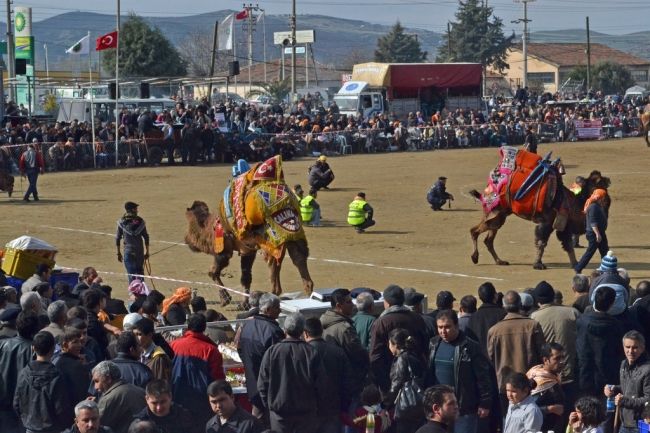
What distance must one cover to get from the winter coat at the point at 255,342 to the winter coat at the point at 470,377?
52.7 inches

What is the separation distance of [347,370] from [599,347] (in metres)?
2.14

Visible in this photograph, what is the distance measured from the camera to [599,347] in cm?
1022

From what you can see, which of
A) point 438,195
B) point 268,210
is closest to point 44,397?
point 268,210

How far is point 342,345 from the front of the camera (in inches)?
396

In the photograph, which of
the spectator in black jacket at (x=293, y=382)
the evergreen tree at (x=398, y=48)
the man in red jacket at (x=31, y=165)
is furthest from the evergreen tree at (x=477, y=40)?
the spectator in black jacket at (x=293, y=382)

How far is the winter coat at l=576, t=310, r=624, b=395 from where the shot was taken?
33.6 ft

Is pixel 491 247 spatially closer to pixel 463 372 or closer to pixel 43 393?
pixel 463 372

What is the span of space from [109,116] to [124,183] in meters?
12.5

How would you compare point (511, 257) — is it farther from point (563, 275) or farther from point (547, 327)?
point (547, 327)

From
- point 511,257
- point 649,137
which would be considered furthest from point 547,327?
point 649,137

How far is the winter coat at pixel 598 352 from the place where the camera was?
33.6ft

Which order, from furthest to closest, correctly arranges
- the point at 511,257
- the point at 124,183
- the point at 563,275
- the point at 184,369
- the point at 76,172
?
the point at 76,172 < the point at 124,183 < the point at 511,257 < the point at 563,275 < the point at 184,369

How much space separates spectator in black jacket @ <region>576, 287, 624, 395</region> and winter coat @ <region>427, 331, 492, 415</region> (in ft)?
3.83

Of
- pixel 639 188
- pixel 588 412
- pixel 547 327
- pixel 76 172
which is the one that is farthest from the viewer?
pixel 76 172
